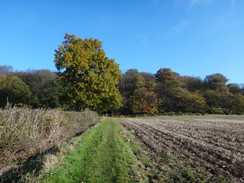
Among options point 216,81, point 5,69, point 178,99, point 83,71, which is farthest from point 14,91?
point 216,81

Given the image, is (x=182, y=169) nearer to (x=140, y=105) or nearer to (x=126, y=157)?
(x=126, y=157)

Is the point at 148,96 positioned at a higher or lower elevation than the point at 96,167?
higher

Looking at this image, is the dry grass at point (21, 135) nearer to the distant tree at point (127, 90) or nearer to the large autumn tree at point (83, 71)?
the large autumn tree at point (83, 71)

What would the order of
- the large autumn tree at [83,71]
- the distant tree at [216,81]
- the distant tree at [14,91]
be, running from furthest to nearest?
1. the distant tree at [216,81]
2. the distant tree at [14,91]
3. the large autumn tree at [83,71]

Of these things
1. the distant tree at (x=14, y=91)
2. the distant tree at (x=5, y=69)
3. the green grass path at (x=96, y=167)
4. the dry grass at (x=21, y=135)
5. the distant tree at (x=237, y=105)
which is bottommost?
the green grass path at (x=96, y=167)

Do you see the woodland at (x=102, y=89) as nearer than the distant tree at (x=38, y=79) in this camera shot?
Yes

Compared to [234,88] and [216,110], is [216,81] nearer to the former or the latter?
[234,88]

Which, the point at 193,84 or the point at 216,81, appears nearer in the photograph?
the point at 216,81

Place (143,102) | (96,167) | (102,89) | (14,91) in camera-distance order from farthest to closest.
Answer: (143,102)
(14,91)
(102,89)
(96,167)

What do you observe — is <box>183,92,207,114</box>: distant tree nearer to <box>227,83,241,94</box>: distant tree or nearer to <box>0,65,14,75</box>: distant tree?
<box>227,83,241,94</box>: distant tree

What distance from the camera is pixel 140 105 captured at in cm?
4441

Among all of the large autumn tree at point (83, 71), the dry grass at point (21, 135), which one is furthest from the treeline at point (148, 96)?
the dry grass at point (21, 135)

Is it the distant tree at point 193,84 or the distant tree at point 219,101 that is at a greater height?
the distant tree at point 193,84

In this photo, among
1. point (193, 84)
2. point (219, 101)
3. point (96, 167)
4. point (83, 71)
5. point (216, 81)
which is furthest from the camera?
point (193, 84)
